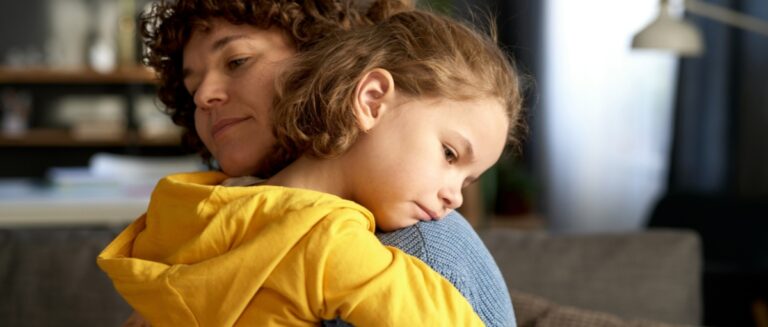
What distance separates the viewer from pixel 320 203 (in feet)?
3.19

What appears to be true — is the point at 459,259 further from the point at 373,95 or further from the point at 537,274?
the point at 537,274

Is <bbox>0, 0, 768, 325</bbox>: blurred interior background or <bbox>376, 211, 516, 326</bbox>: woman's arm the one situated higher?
<bbox>376, 211, 516, 326</bbox>: woman's arm

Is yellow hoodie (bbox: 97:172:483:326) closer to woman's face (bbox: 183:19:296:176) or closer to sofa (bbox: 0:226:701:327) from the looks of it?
woman's face (bbox: 183:19:296:176)

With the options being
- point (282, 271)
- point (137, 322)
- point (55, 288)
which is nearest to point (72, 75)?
point (55, 288)

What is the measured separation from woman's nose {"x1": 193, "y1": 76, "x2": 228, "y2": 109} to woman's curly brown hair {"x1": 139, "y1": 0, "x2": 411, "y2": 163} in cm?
7

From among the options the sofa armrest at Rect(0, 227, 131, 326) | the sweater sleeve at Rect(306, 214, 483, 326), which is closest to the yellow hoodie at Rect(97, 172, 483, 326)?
the sweater sleeve at Rect(306, 214, 483, 326)

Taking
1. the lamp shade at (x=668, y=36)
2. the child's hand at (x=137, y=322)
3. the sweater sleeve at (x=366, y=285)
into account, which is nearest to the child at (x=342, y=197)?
the sweater sleeve at (x=366, y=285)

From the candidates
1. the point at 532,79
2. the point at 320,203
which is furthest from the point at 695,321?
the point at 320,203

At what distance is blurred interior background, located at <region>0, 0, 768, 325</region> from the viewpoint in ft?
12.5

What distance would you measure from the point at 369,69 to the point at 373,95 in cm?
3

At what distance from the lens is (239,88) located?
1.14m

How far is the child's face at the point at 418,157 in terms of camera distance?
1.04m

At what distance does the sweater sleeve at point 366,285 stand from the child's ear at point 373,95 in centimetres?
13

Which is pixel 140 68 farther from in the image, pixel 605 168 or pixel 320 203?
pixel 320 203
